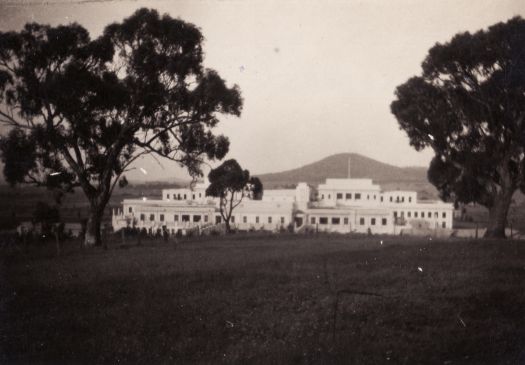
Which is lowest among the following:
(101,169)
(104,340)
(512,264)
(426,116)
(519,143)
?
(104,340)

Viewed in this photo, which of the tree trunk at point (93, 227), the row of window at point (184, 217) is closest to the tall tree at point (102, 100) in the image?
the tree trunk at point (93, 227)

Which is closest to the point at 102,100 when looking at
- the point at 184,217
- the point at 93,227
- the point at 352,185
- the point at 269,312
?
the point at 93,227

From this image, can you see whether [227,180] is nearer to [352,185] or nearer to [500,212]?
[352,185]

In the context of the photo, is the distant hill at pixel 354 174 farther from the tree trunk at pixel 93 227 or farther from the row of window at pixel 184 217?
the tree trunk at pixel 93 227

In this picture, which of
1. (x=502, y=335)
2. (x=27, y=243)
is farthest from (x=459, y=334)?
(x=27, y=243)

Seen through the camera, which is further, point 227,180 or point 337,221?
point 337,221

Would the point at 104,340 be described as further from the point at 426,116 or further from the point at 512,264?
the point at 426,116
